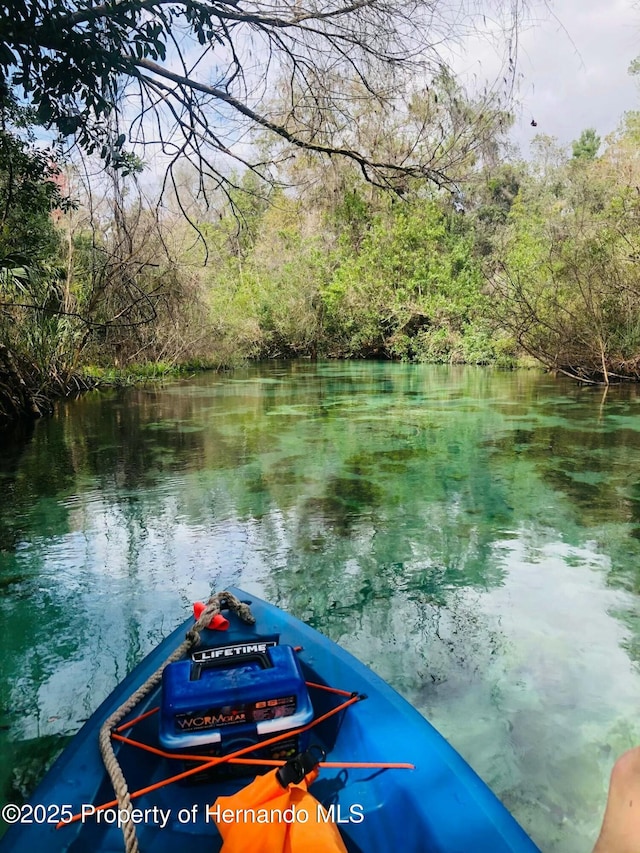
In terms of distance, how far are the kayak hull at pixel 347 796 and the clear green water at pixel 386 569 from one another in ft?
1.46

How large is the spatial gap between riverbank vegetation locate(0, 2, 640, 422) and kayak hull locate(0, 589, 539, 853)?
320 cm

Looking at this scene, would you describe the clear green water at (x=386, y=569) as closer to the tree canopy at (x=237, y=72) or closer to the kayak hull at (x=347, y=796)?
the kayak hull at (x=347, y=796)

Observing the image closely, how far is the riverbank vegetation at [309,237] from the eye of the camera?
405 cm

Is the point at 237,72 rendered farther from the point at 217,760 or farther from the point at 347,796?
the point at 347,796

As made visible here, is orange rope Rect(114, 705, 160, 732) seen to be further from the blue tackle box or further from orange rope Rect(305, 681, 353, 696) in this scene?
orange rope Rect(305, 681, 353, 696)

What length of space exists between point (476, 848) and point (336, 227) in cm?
2110

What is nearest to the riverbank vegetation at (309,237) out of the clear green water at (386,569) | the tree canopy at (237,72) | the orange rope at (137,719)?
the tree canopy at (237,72)

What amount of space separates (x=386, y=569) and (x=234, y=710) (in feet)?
6.16

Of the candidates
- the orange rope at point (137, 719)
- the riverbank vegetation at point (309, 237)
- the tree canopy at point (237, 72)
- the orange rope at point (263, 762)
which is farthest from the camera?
the riverbank vegetation at point (309, 237)

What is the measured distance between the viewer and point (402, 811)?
1.18 m

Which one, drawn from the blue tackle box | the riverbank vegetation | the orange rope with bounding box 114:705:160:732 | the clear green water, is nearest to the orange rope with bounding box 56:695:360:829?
the blue tackle box

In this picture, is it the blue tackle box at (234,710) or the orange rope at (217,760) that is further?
the blue tackle box at (234,710)

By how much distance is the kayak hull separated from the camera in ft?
3.61

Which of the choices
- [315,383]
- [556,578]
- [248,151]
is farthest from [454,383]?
[556,578]
